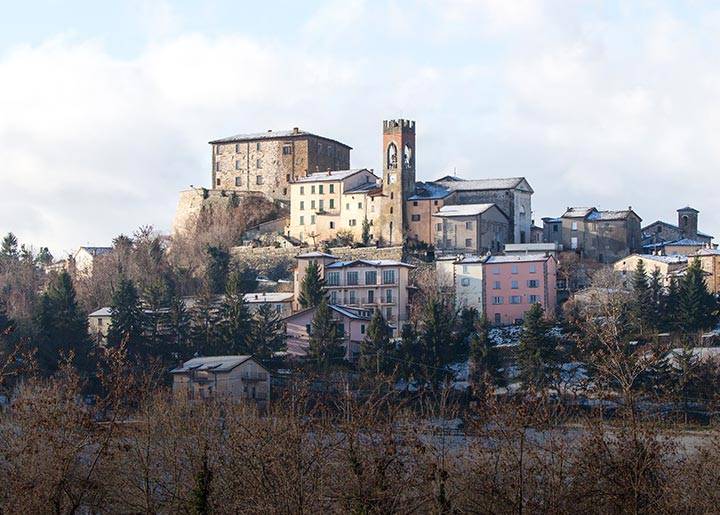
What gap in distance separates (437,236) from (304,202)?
9680 millimetres

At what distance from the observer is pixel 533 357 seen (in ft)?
213

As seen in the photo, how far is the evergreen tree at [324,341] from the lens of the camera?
68938 millimetres

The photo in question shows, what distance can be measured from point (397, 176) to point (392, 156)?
177 centimetres

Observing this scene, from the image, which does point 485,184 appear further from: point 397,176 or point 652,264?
point 652,264

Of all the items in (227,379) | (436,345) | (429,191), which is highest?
(429,191)

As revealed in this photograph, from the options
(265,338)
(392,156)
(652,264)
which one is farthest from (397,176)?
(265,338)

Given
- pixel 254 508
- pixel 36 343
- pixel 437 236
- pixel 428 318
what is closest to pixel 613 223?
pixel 437 236

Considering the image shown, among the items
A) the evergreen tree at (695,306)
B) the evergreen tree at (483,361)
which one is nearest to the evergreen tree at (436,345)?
the evergreen tree at (483,361)

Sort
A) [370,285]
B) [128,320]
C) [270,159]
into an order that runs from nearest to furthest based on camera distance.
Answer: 1. [128,320]
2. [370,285]
3. [270,159]

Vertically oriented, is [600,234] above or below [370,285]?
above

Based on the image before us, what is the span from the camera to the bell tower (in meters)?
88.6

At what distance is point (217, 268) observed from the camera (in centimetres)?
8525

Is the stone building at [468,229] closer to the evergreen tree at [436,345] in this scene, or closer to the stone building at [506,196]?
the stone building at [506,196]

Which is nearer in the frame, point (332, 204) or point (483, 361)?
point (483, 361)
